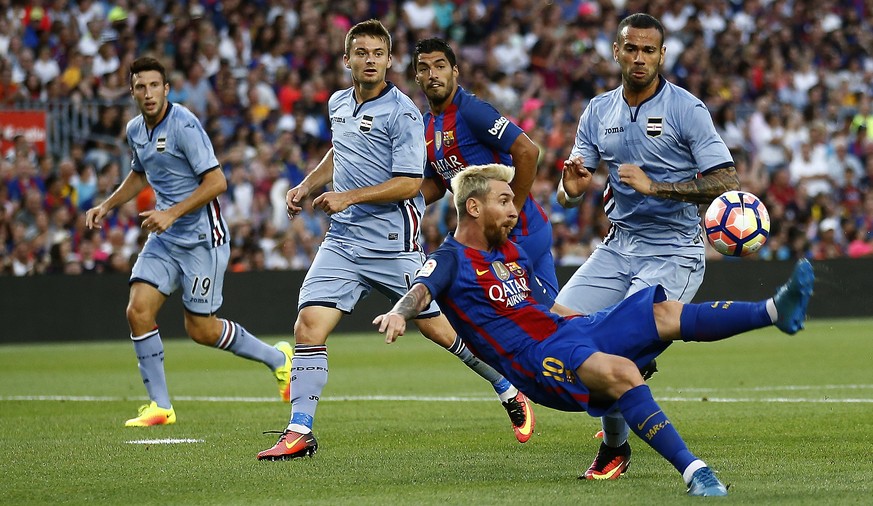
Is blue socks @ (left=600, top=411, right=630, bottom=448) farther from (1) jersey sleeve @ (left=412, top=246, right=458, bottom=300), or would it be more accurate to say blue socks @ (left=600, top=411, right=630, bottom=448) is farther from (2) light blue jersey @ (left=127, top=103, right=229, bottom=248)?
(2) light blue jersey @ (left=127, top=103, right=229, bottom=248)

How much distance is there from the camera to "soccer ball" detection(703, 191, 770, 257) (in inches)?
286

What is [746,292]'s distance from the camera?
1972 centimetres

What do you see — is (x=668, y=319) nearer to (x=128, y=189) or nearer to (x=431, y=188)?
(x=431, y=188)

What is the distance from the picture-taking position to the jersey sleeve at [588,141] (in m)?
8.09

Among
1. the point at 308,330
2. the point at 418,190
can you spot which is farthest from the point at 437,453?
the point at 418,190

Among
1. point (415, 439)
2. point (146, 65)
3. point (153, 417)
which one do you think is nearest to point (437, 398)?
point (153, 417)

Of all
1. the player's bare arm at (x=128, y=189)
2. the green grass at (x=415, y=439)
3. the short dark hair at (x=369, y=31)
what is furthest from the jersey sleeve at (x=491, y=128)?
the player's bare arm at (x=128, y=189)

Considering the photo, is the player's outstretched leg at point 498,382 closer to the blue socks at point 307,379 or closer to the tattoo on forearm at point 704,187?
the blue socks at point 307,379

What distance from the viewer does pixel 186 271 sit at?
10164mm

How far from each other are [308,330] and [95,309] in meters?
11.5

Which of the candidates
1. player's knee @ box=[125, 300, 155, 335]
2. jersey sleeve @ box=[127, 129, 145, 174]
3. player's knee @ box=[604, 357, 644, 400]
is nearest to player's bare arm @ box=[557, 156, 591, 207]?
player's knee @ box=[604, 357, 644, 400]

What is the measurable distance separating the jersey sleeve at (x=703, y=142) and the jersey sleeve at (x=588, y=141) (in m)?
0.68

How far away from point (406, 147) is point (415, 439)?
1.86 meters

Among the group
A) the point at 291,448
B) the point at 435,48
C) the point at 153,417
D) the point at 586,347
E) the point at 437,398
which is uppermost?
the point at 435,48
